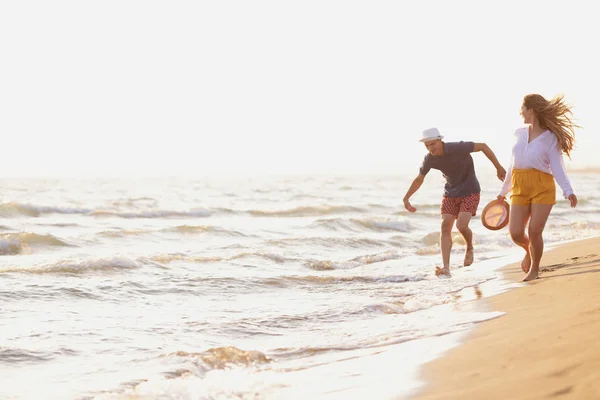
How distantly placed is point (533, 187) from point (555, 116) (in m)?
0.65

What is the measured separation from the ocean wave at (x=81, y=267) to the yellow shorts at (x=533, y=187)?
5.16 m

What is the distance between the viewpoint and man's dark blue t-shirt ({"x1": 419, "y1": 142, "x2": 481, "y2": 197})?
28.5 feet

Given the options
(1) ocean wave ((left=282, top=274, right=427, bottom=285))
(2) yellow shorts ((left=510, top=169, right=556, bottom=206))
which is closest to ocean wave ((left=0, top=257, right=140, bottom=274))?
(1) ocean wave ((left=282, top=274, right=427, bottom=285))

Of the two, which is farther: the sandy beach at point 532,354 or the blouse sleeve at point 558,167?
the blouse sleeve at point 558,167

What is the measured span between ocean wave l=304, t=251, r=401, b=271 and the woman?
13.3 ft

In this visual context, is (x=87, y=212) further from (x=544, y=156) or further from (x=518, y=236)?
(x=544, y=156)

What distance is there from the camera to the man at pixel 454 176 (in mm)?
8609

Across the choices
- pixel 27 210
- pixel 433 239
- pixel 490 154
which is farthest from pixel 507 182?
pixel 27 210

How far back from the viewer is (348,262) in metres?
10.9

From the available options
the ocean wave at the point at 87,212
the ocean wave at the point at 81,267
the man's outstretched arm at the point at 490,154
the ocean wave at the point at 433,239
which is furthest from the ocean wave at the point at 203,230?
the man's outstretched arm at the point at 490,154

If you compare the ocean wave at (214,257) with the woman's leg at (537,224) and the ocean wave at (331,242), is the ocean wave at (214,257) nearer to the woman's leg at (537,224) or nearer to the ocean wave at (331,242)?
the ocean wave at (331,242)

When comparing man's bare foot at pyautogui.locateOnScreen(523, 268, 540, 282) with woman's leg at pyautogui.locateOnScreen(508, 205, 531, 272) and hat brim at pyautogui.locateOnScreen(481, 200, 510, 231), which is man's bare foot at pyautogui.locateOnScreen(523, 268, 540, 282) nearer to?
woman's leg at pyautogui.locateOnScreen(508, 205, 531, 272)

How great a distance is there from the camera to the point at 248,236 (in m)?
16.1

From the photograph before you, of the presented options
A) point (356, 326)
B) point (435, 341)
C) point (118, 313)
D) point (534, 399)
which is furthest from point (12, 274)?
point (534, 399)
